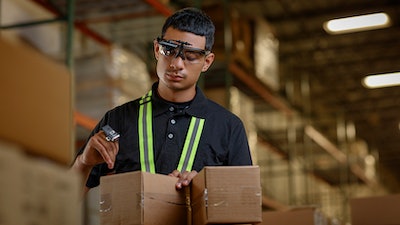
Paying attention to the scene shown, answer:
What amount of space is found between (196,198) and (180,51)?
73 centimetres

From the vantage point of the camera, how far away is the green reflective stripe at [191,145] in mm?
4074

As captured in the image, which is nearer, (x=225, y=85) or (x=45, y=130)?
(x=45, y=130)

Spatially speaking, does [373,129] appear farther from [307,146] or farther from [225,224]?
[225,224]

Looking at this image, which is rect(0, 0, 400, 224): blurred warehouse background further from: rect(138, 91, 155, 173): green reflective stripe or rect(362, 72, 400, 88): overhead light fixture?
rect(138, 91, 155, 173): green reflective stripe

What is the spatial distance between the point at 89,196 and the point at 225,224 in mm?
8372

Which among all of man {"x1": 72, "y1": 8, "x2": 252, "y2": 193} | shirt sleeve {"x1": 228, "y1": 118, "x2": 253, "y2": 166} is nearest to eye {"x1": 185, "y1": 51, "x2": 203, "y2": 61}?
man {"x1": 72, "y1": 8, "x2": 252, "y2": 193}

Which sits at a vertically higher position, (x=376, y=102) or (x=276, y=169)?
(x=376, y=102)

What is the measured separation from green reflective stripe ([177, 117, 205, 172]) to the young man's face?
178mm

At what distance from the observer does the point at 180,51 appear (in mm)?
4074

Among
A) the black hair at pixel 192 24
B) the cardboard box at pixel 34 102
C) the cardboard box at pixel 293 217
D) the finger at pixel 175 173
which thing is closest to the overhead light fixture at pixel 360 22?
the cardboard box at pixel 293 217

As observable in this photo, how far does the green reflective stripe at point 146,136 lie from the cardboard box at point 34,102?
214 cm

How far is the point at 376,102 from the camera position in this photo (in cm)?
2297

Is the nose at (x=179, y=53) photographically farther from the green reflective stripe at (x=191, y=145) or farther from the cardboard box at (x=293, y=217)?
the cardboard box at (x=293, y=217)

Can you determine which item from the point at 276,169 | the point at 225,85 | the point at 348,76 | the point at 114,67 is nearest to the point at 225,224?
the point at 114,67
